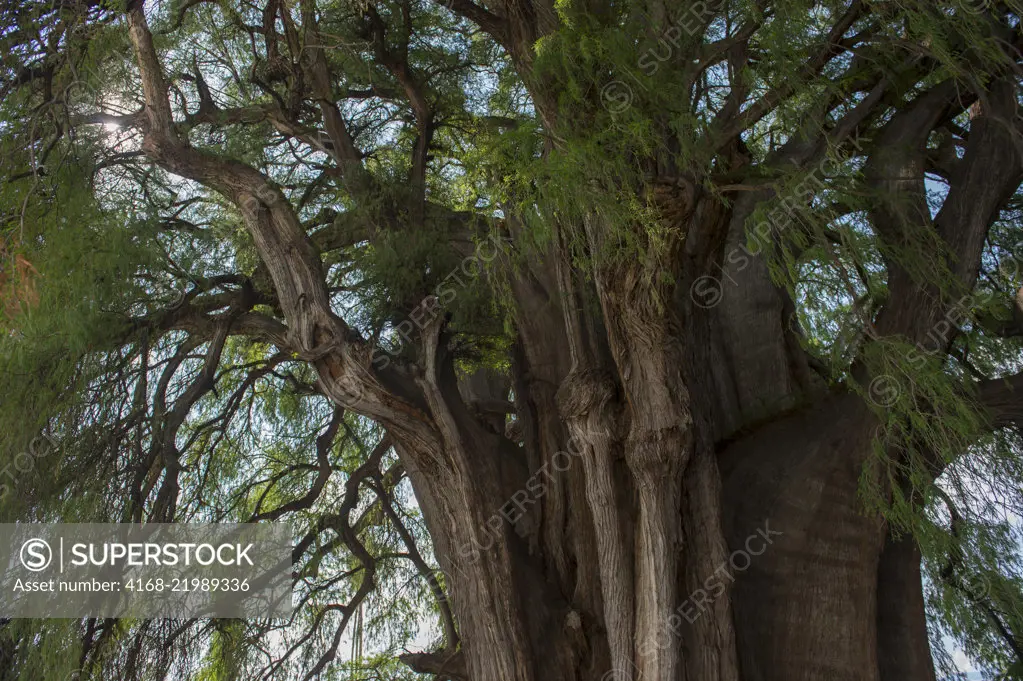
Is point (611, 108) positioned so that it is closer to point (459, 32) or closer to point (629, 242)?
point (629, 242)

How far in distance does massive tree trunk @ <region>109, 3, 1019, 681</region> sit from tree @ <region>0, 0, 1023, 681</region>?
0.06 feet

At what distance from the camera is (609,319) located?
441 centimetres

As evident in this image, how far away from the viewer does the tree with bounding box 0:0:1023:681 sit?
13.6 ft

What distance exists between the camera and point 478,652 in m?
4.60

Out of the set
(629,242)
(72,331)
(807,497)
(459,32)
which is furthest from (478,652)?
(459,32)

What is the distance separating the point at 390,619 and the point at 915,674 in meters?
3.94

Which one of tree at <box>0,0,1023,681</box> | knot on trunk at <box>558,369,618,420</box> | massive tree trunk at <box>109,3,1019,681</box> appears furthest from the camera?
knot on trunk at <box>558,369,618,420</box>

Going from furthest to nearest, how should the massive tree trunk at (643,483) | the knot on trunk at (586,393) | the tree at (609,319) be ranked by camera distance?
the knot on trunk at (586,393) → the massive tree trunk at (643,483) → the tree at (609,319)

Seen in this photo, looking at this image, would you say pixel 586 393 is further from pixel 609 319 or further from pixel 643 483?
pixel 643 483

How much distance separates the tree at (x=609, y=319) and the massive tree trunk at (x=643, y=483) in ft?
0.06

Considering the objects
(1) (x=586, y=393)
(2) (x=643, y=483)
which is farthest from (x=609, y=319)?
(2) (x=643, y=483)

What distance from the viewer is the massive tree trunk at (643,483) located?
439 cm

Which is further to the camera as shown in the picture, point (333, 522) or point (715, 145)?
point (333, 522)

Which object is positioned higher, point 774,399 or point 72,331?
point 72,331
